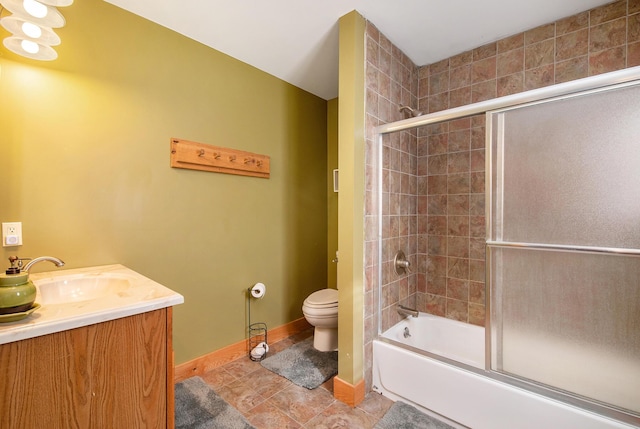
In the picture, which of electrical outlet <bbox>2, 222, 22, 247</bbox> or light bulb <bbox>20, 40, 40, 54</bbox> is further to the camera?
electrical outlet <bbox>2, 222, 22, 247</bbox>

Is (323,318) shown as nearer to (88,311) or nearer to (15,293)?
(88,311)

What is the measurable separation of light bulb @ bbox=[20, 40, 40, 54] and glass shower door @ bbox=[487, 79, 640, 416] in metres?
2.22

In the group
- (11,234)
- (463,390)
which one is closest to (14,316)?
(11,234)

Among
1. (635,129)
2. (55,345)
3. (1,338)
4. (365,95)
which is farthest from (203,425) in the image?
(635,129)

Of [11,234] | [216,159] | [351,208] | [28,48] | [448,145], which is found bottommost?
[11,234]

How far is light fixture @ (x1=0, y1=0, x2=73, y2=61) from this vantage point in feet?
3.49

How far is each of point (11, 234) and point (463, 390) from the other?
2.43 metres

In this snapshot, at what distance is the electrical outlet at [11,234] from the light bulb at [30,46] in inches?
32.0

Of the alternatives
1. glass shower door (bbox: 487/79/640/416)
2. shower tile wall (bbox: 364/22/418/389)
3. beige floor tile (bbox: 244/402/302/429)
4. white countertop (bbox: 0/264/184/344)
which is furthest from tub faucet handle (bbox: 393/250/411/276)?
white countertop (bbox: 0/264/184/344)

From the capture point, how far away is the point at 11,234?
1.32 metres

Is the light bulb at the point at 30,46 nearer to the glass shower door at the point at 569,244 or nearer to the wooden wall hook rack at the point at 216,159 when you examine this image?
the wooden wall hook rack at the point at 216,159

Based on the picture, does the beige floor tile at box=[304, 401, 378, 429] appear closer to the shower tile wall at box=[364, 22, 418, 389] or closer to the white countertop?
the shower tile wall at box=[364, 22, 418, 389]

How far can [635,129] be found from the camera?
1152 mm

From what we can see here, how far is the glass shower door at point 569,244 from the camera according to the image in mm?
1180
